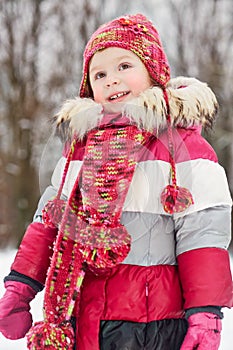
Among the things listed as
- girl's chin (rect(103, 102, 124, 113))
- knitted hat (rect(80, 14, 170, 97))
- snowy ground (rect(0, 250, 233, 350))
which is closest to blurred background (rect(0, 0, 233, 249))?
snowy ground (rect(0, 250, 233, 350))

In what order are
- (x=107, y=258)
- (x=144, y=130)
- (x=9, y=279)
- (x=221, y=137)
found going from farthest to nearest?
(x=221, y=137)
(x=9, y=279)
(x=144, y=130)
(x=107, y=258)

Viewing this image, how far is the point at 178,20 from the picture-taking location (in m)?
6.43

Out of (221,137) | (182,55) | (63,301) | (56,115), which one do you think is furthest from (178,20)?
(63,301)

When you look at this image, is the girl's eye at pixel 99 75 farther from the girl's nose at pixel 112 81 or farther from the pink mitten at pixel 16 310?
the pink mitten at pixel 16 310

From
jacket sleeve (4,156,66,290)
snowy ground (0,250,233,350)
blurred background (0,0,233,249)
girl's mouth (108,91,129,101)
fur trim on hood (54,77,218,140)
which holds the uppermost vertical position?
blurred background (0,0,233,249)

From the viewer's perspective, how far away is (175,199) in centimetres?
129

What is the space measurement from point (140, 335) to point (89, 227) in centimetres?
30

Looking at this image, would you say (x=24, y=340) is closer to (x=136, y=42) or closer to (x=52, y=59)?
(x=136, y=42)

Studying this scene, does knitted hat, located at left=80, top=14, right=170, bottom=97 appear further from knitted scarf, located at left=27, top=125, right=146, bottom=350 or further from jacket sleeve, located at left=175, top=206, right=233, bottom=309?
Answer: jacket sleeve, located at left=175, top=206, right=233, bottom=309

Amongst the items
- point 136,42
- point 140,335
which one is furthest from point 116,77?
point 140,335

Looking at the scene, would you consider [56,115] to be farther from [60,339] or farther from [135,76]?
[60,339]

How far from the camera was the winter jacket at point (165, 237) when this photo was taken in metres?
1.32

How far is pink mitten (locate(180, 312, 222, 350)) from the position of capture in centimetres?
125

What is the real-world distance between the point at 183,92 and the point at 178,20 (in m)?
5.26
